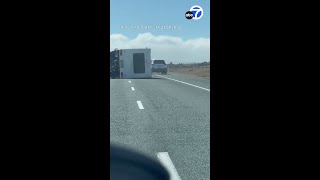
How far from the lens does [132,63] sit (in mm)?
29609

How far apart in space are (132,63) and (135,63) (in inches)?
9.6

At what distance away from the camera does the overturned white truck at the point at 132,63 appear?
28641 millimetres

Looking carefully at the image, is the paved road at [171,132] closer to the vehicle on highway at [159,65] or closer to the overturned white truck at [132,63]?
the overturned white truck at [132,63]

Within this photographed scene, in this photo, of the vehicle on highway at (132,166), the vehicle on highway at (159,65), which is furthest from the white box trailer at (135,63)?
the vehicle on highway at (132,166)

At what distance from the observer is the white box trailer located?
2864 cm

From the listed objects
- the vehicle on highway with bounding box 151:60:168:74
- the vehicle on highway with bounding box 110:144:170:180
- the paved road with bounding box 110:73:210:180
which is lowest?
the paved road with bounding box 110:73:210:180

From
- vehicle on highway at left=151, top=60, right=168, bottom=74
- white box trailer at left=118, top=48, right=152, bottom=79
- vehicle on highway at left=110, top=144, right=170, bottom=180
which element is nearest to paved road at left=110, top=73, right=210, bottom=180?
vehicle on highway at left=110, top=144, right=170, bottom=180

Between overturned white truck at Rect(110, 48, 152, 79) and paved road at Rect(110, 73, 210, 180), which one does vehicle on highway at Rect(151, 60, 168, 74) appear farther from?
paved road at Rect(110, 73, 210, 180)

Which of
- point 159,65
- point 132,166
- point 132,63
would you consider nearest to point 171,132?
point 132,166

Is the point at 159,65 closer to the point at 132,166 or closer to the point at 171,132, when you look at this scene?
the point at 171,132
